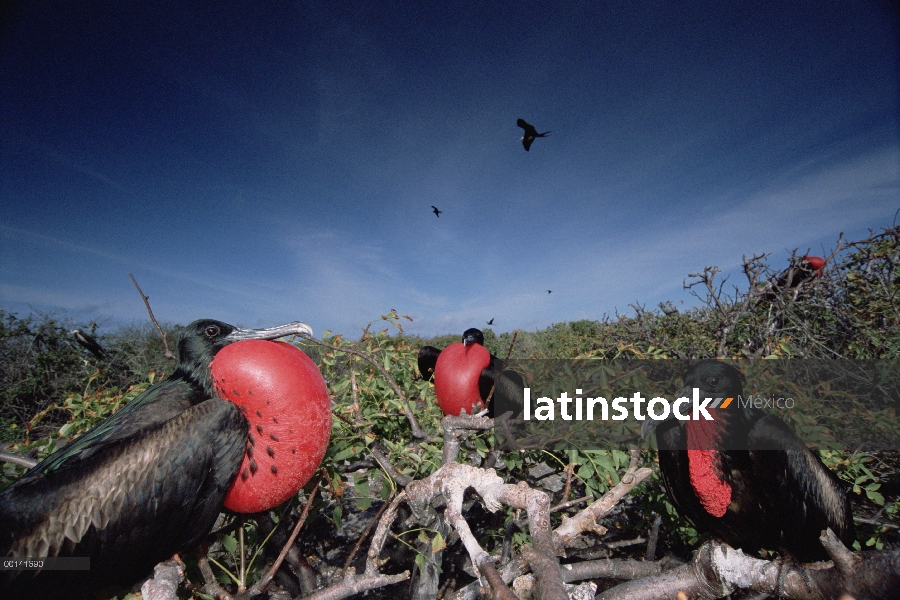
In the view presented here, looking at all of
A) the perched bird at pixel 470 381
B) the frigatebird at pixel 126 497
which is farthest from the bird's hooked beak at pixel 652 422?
the frigatebird at pixel 126 497

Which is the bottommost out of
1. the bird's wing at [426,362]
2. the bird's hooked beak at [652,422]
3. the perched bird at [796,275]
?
the bird's hooked beak at [652,422]

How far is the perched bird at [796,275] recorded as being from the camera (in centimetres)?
341

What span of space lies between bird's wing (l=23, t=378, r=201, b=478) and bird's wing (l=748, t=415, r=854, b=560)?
2.57 meters

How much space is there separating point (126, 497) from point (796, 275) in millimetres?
5212

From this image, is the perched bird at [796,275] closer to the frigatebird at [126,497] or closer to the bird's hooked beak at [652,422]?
the bird's hooked beak at [652,422]

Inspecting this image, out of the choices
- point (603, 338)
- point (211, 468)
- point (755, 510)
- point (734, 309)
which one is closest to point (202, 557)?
point (211, 468)

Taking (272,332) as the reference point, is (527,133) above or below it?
above

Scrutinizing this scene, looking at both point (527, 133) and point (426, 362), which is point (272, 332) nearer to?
point (426, 362)

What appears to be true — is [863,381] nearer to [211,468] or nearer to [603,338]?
[603,338]

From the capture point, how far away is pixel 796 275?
3.79 meters

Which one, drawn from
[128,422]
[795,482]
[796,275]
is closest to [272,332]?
[128,422]

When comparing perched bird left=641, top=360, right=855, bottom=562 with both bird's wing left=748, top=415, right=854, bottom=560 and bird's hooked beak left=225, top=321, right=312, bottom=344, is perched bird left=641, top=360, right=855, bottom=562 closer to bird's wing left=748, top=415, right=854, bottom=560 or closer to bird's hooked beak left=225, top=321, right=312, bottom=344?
bird's wing left=748, top=415, right=854, bottom=560

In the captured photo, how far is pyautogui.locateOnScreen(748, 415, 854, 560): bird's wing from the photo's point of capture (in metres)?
1.83

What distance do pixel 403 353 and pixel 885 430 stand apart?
323 cm
